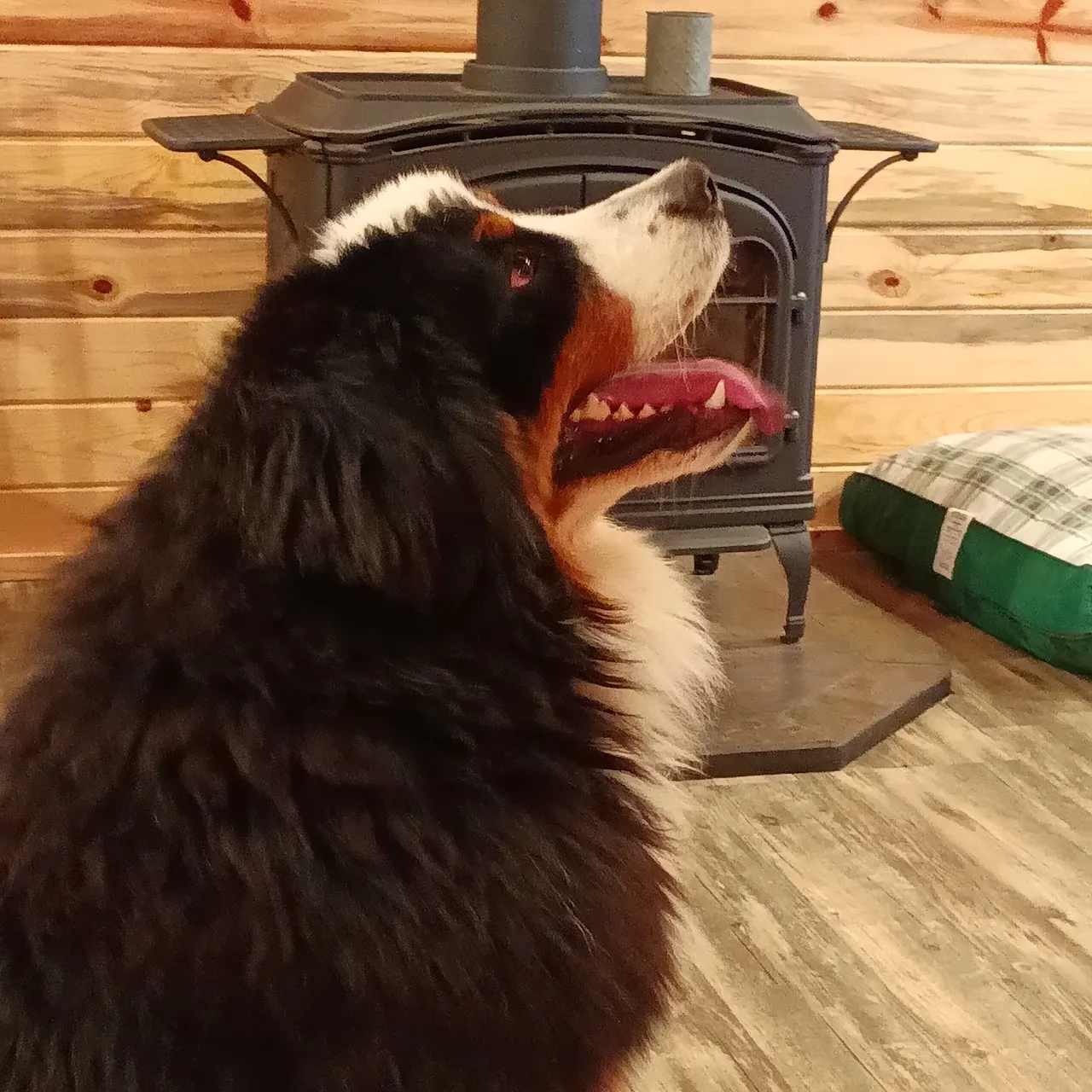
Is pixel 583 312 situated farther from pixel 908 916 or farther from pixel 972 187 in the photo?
pixel 972 187

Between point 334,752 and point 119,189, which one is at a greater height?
point 119,189

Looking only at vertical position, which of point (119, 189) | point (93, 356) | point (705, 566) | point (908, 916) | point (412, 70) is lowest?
point (908, 916)

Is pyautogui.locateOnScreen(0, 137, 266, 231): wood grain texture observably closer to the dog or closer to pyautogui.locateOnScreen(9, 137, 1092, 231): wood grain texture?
pyautogui.locateOnScreen(9, 137, 1092, 231): wood grain texture

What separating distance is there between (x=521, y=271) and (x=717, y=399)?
35 cm

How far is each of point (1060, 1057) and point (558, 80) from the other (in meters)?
1.37

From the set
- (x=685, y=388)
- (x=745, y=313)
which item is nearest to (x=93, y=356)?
(x=745, y=313)

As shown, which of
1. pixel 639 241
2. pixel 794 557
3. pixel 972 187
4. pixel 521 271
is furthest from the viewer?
pixel 972 187

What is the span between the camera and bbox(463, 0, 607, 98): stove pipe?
70.3 inches

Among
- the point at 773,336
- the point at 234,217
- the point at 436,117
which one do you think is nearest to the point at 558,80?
the point at 436,117

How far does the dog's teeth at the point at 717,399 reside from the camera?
131cm

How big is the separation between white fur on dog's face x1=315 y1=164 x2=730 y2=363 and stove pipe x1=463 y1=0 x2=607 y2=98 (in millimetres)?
626

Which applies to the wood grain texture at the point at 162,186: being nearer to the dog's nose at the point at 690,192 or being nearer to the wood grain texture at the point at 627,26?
the wood grain texture at the point at 627,26

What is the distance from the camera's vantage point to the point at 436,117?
66.9 inches

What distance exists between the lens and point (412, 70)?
2.23 meters
